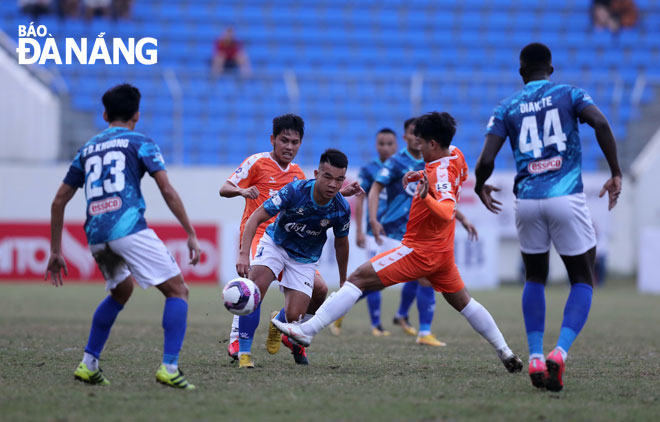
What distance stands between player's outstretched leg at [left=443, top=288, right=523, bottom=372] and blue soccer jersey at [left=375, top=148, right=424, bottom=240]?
8.63ft

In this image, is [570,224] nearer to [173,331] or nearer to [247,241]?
[247,241]

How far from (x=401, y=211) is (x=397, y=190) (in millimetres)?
242

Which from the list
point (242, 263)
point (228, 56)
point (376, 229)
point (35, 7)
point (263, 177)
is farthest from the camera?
point (35, 7)

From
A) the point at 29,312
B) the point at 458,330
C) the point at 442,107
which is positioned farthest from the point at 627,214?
the point at 29,312

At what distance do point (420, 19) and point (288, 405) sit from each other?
2013 centimetres

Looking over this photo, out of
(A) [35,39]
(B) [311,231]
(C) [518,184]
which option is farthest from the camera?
(A) [35,39]

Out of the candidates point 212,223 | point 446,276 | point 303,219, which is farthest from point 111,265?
point 212,223

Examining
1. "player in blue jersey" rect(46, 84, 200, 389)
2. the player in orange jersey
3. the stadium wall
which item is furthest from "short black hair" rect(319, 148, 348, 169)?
the stadium wall

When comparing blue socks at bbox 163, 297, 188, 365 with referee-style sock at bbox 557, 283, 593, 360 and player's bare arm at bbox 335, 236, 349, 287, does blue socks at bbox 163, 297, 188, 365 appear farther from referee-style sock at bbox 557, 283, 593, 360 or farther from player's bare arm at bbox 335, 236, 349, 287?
referee-style sock at bbox 557, 283, 593, 360

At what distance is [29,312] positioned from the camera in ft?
36.8

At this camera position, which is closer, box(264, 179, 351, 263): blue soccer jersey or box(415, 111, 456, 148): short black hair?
box(415, 111, 456, 148): short black hair

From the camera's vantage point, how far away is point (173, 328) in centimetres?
512

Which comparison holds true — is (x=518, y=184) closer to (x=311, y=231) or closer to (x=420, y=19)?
(x=311, y=231)

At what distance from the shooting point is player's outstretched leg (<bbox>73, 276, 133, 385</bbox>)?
5289mm
